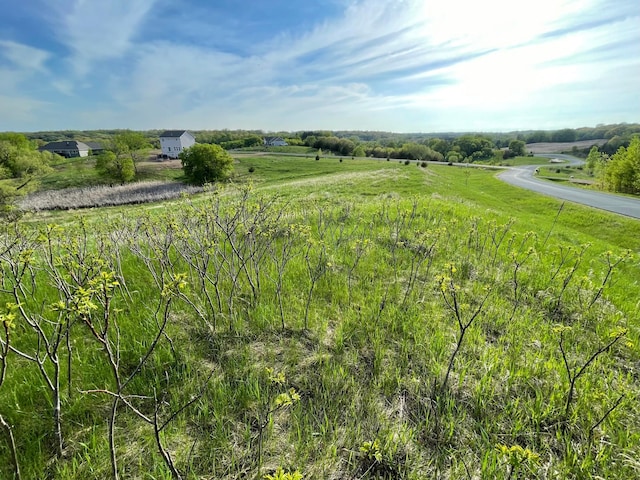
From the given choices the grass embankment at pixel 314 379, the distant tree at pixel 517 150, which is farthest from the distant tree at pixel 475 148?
the grass embankment at pixel 314 379

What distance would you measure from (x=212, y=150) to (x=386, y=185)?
119ft

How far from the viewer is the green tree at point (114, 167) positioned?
174 feet

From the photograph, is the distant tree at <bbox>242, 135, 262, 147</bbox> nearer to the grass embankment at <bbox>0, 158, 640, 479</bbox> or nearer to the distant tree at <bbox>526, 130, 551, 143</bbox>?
the grass embankment at <bbox>0, 158, 640, 479</bbox>

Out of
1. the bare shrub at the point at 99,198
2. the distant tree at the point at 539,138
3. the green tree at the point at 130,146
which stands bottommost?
the bare shrub at the point at 99,198

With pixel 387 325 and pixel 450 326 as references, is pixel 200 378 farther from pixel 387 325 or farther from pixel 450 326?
pixel 450 326

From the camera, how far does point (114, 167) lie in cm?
5384

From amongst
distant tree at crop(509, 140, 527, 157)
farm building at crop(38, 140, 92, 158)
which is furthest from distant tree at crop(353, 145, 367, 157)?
farm building at crop(38, 140, 92, 158)

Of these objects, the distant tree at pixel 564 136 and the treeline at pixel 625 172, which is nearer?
the treeline at pixel 625 172

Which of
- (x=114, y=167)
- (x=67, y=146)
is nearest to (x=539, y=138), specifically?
(x=114, y=167)

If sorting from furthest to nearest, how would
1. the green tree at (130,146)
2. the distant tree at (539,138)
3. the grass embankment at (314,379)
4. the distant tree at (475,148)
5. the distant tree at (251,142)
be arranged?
the distant tree at (539,138)
the distant tree at (475,148)
the distant tree at (251,142)
the green tree at (130,146)
the grass embankment at (314,379)

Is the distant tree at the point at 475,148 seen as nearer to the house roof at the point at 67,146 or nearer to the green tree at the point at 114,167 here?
A: the green tree at the point at 114,167

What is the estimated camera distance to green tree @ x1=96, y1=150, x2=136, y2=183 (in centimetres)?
5309

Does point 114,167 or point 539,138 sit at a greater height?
point 539,138

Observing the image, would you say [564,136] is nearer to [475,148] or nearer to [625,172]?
[475,148]
